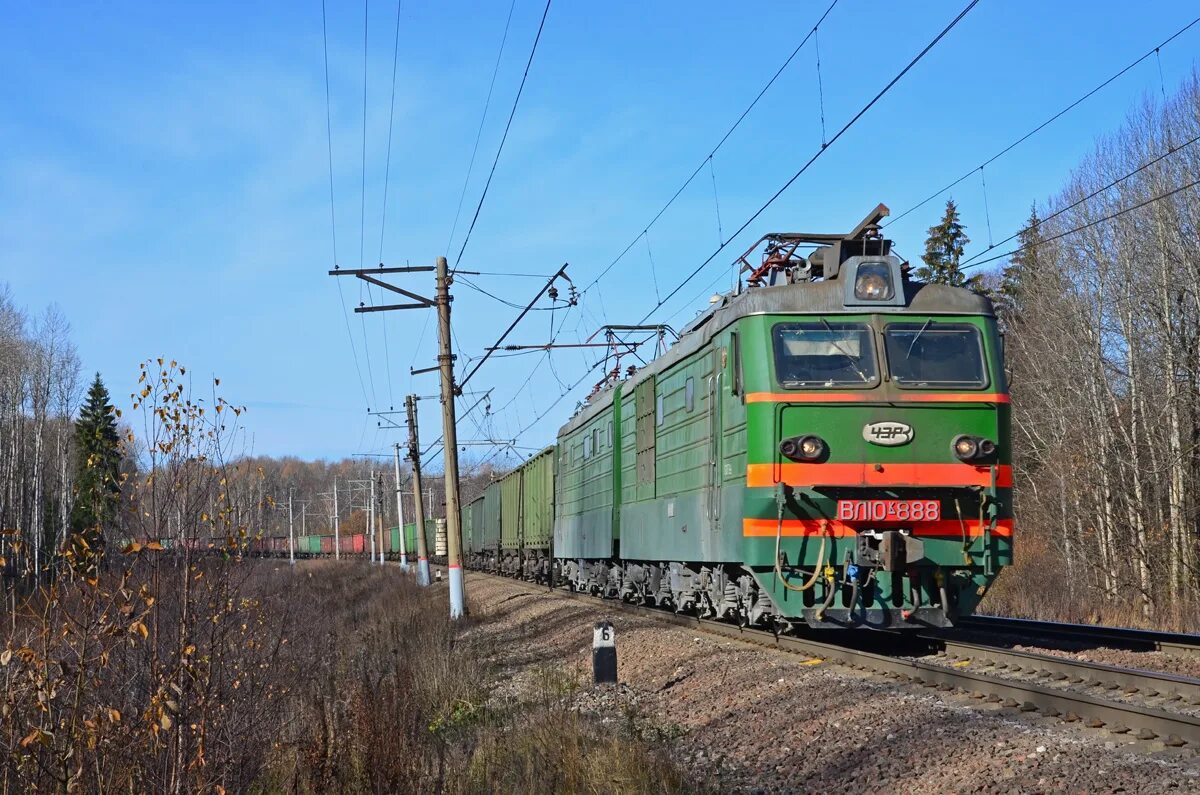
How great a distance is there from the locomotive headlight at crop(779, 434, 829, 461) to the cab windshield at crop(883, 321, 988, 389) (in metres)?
0.95

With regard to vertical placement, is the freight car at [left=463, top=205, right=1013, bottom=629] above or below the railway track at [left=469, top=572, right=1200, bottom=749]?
above

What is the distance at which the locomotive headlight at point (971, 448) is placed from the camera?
1049 centimetres

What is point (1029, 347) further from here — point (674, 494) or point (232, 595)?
point (232, 595)

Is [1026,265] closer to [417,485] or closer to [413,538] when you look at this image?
[417,485]

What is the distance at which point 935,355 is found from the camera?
10875 mm

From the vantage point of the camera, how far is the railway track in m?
6.88

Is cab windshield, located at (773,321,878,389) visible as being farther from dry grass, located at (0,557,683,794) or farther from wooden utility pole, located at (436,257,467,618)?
wooden utility pole, located at (436,257,467,618)

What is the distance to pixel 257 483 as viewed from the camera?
10.5 metres

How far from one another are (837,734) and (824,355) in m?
4.18

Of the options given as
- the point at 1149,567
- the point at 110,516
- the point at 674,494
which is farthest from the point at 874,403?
the point at 1149,567

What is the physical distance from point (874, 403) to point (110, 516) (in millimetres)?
6305

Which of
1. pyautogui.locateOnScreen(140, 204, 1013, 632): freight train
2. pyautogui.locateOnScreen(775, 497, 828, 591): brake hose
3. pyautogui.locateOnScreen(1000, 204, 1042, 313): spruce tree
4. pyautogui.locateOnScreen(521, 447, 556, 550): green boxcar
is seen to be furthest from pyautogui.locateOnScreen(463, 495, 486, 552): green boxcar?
pyautogui.locateOnScreen(775, 497, 828, 591): brake hose

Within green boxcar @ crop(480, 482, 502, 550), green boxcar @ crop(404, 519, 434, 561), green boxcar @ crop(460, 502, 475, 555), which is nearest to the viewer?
green boxcar @ crop(480, 482, 502, 550)

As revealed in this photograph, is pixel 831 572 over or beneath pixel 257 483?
beneath
